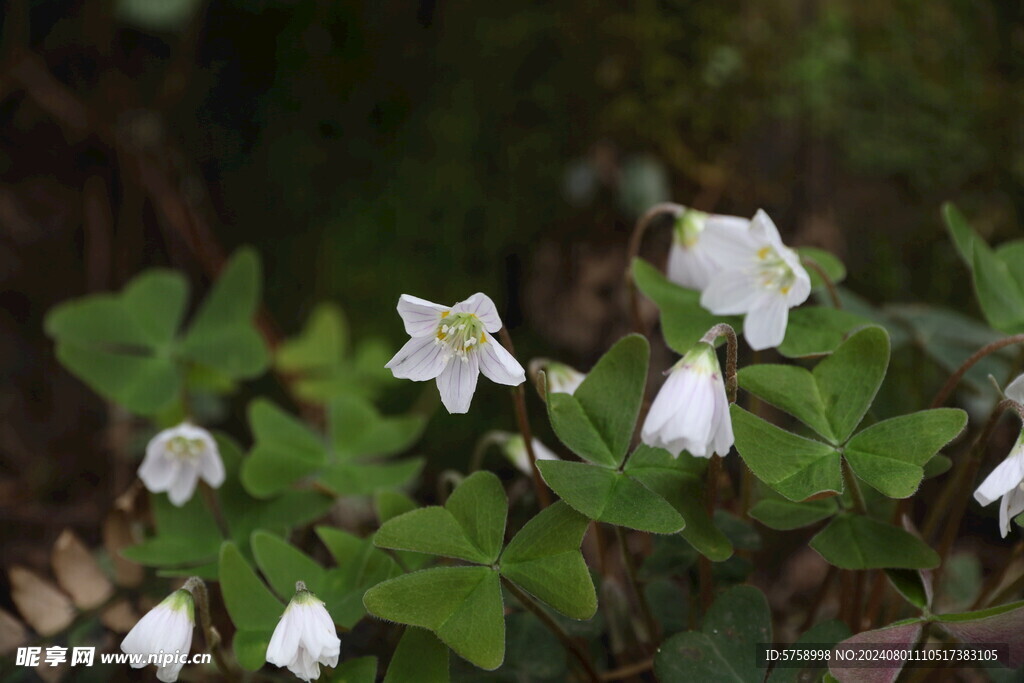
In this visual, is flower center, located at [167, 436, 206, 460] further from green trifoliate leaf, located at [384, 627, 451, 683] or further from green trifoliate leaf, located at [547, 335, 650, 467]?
green trifoliate leaf, located at [547, 335, 650, 467]

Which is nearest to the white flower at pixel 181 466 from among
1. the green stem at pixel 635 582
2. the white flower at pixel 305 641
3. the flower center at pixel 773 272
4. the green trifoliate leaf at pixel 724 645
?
the white flower at pixel 305 641

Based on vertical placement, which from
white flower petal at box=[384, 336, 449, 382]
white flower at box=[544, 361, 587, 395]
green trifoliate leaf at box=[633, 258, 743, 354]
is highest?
white flower petal at box=[384, 336, 449, 382]

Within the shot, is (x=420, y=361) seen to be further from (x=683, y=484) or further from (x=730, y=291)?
(x=730, y=291)

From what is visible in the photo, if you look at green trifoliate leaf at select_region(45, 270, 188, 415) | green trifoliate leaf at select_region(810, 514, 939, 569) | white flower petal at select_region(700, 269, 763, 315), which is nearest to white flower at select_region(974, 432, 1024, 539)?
green trifoliate leaf at select_region(810, 514, 939, 569)

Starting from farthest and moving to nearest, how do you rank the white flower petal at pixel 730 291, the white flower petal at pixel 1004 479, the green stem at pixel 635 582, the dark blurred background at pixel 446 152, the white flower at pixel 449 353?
the dark blurred background at pixel 446 152 → the white flower petal at pixel 730 291 → the green stem at pixel 635 582 → the white flower at pixel 449 353 → the white flower petal at pixel 1004 479

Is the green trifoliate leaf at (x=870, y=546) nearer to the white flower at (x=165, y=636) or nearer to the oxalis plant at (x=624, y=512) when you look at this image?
the oxalis plant at (x=624, y=512)

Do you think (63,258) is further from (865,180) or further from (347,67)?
(865,180)

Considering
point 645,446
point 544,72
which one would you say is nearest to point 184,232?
point 544,72
